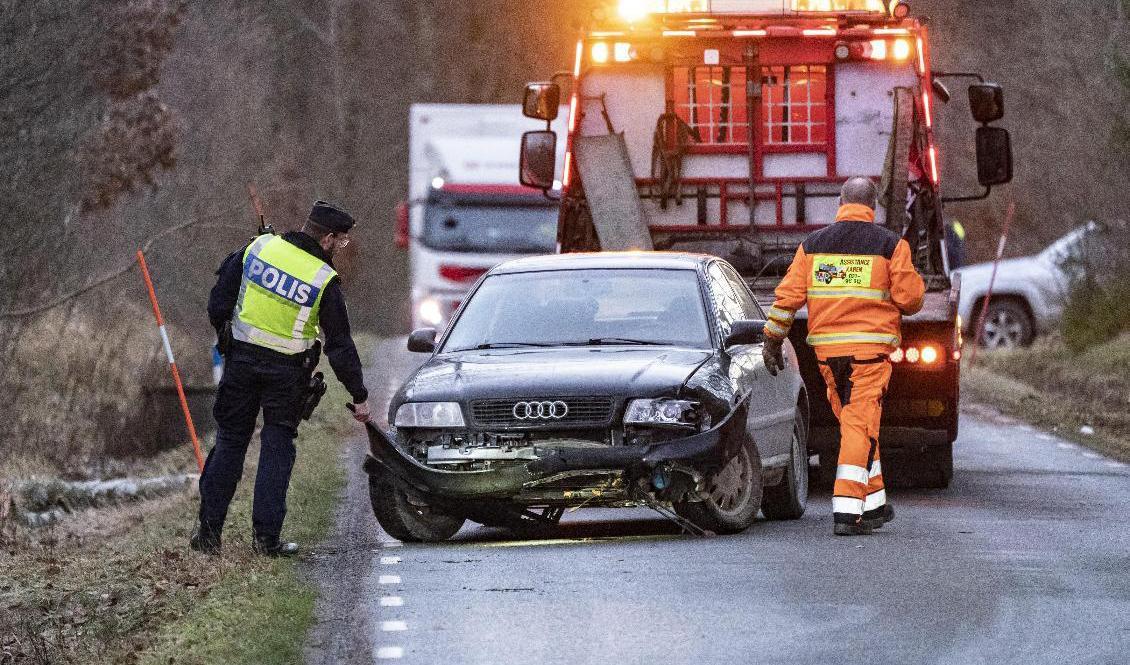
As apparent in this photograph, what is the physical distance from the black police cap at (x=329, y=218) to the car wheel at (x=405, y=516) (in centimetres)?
129

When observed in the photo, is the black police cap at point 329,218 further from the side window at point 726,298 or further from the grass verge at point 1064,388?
the grass verge at point 1064,388

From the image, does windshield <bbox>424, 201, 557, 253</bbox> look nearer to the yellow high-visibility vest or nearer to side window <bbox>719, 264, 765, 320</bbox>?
side window <bbox>719, 264, 765, 320</bbox>

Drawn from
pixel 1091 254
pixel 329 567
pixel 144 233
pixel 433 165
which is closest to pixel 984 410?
pixel 1091 254

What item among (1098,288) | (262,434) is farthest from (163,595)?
(1098,288)

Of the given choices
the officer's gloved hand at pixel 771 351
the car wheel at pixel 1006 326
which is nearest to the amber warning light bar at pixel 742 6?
the officer's gloved hand at pixel 771 351

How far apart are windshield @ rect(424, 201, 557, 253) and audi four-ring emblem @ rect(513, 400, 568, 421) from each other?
15.6 m

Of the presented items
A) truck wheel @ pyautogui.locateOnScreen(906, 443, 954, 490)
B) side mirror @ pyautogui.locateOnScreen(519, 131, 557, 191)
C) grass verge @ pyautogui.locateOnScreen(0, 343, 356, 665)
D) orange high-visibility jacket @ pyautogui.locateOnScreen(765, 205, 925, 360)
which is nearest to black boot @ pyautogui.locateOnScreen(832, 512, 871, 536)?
orange high-visibility jacket @ pyautogui.locateOnScreen(765, 205, 925, 360)

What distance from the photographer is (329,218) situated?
11.3m

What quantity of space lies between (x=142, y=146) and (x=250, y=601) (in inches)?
682

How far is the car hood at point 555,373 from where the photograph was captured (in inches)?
445

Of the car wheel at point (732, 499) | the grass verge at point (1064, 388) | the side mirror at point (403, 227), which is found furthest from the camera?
the side mirror at point (403, 227)

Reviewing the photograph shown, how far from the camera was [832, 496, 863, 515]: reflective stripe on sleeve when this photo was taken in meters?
11.7

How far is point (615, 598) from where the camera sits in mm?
9625

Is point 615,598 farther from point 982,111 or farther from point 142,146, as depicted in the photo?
point 142,146
